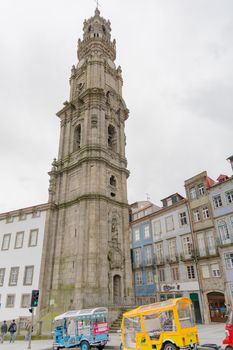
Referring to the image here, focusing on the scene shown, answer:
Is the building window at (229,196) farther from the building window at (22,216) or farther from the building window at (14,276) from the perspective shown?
the building window at (14,276)

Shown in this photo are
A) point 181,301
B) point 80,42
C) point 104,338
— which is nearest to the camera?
point 181,301

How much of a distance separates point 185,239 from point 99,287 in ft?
37.9

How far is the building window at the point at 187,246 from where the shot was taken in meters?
30.2

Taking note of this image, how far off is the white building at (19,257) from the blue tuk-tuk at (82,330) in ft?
41.7

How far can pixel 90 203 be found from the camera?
1164 inches

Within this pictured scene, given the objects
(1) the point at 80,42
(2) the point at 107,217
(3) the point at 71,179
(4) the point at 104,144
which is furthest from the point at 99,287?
(1) the point at 80,42

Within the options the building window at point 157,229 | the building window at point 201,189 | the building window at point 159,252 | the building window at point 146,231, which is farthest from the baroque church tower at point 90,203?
the building window at point 201,189

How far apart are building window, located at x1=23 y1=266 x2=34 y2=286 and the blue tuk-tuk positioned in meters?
13.2

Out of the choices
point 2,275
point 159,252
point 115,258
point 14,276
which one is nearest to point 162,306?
point 115,258

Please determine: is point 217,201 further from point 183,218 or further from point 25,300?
point 25,300

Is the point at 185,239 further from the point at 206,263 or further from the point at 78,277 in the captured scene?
the point at 78,277

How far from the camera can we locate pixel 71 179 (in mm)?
34250

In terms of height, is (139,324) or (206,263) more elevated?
(206,263)

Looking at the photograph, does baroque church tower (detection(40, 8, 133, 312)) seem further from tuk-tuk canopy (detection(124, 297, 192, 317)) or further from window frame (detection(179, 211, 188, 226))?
tuk-tuk canopy (detection(124, 297, 192, 317))
